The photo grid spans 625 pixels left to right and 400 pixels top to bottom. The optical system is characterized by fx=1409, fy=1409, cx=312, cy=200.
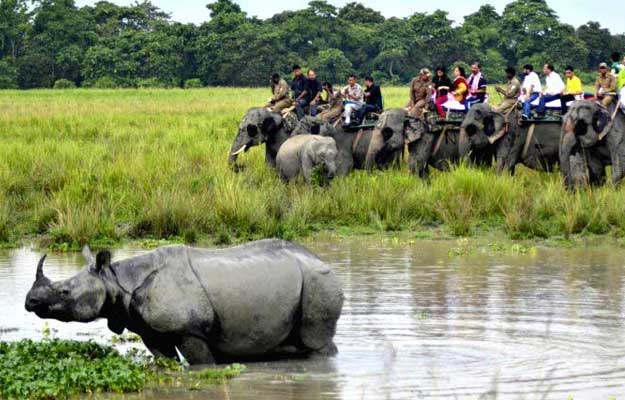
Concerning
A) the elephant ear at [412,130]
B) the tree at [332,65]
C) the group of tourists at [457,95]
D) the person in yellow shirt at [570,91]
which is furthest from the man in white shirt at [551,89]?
the tree at [332,65]

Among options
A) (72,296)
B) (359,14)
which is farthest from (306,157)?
(359,14)

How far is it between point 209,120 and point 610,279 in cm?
2152

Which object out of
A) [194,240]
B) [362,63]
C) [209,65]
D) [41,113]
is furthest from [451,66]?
[194,240]

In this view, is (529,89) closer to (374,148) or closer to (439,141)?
(439,141)

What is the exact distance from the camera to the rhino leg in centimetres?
965

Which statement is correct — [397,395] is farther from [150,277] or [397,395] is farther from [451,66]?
[451,66]

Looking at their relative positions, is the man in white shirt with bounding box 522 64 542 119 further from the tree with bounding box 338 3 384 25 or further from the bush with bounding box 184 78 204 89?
the tree with bounding box 338 3 384 25

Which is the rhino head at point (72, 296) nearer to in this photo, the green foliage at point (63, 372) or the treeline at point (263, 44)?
the green foliage at point (63, 372)

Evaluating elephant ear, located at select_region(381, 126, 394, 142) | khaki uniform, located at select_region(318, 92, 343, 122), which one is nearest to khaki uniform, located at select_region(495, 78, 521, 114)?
elephant ear, located at select_region(381, 126, 394, 142)

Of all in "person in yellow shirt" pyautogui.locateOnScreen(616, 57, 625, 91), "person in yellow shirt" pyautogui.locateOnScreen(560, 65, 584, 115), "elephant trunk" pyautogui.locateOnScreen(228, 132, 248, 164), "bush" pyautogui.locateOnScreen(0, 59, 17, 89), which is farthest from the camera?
"bush" pyautogui.locateOnScreen(0, 59, 17, 89)

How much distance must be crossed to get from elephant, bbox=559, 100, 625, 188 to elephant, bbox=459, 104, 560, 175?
154 centimetres

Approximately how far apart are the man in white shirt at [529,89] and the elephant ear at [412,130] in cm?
223

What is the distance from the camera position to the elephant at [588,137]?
66.8 feet

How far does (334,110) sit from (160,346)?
14.7 m
